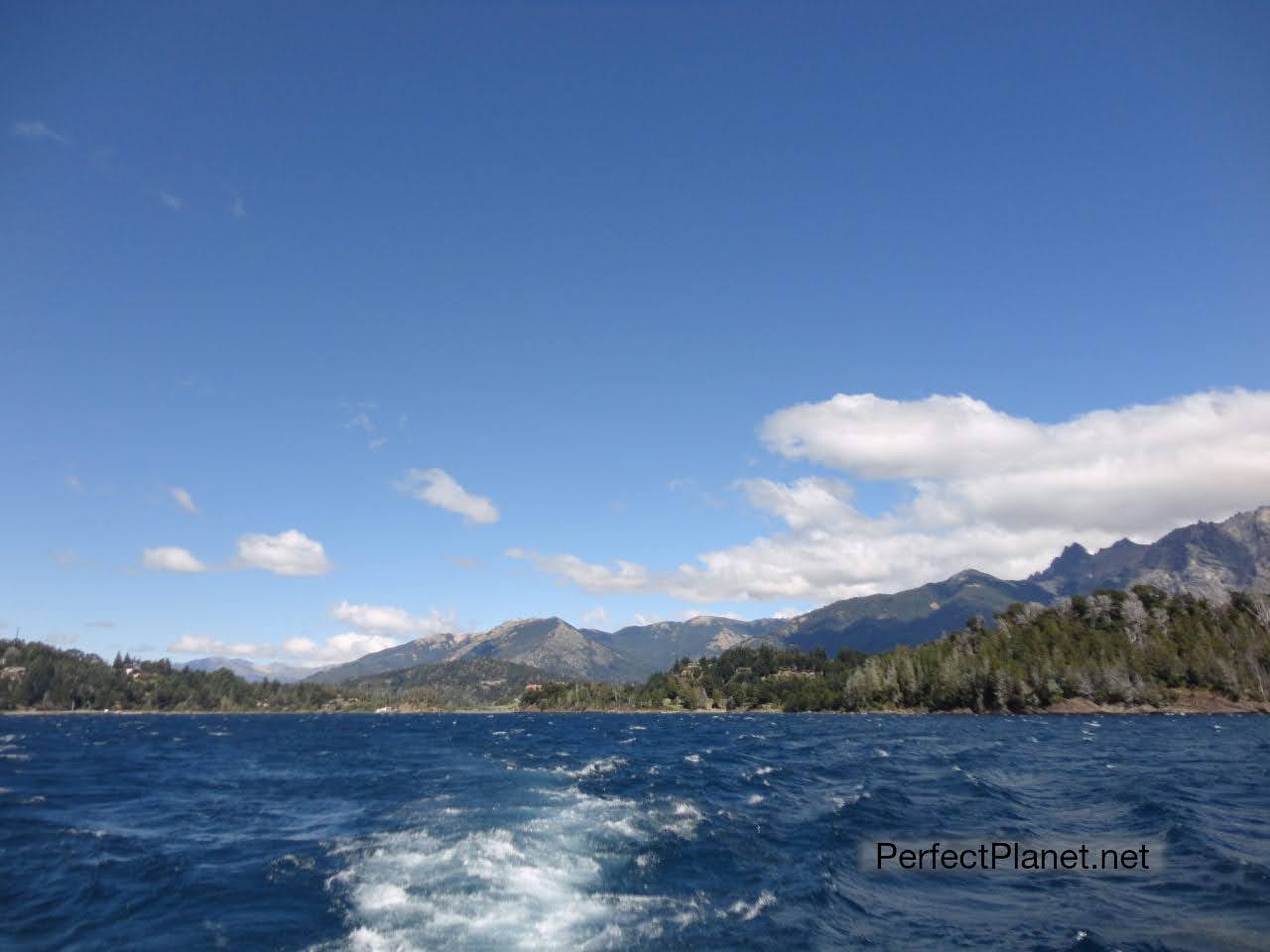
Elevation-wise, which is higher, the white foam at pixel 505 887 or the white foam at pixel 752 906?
the white foam at pixel 505 887

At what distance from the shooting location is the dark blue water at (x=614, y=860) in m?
20.2

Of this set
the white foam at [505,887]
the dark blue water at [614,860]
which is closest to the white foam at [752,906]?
the dark blue water at [614,860]

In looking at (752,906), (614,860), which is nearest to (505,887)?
(614,860)

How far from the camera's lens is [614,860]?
29109 mm

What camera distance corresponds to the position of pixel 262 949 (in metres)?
18.9

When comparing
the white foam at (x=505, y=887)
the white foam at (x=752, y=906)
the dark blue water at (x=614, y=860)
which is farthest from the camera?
the white foam at (x=752, y=906)

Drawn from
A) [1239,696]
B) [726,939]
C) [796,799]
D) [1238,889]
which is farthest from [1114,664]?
[726,939]

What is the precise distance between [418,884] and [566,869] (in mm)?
6042

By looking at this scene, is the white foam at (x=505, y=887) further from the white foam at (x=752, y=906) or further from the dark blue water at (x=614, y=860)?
the white foam at (x=752, y=906)

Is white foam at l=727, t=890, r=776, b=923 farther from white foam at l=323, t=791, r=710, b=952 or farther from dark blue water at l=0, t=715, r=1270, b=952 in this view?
white foam at l=323, t=791, r=710, b=952

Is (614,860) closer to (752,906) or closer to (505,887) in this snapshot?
(505,887)

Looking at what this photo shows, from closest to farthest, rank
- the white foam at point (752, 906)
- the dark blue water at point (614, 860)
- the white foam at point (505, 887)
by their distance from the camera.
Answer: the dark blue water at point (614, 860)
the white foam at point (505, 887)
the white foam at point (752, 906)

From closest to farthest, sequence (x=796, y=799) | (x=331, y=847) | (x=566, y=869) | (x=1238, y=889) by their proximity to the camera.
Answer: (x=1238, y=889)
(x=566, y=869)
(x=331, y=847)
(x=796, y=799)

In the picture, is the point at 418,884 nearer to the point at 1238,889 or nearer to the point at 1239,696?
the point at 1238,889
